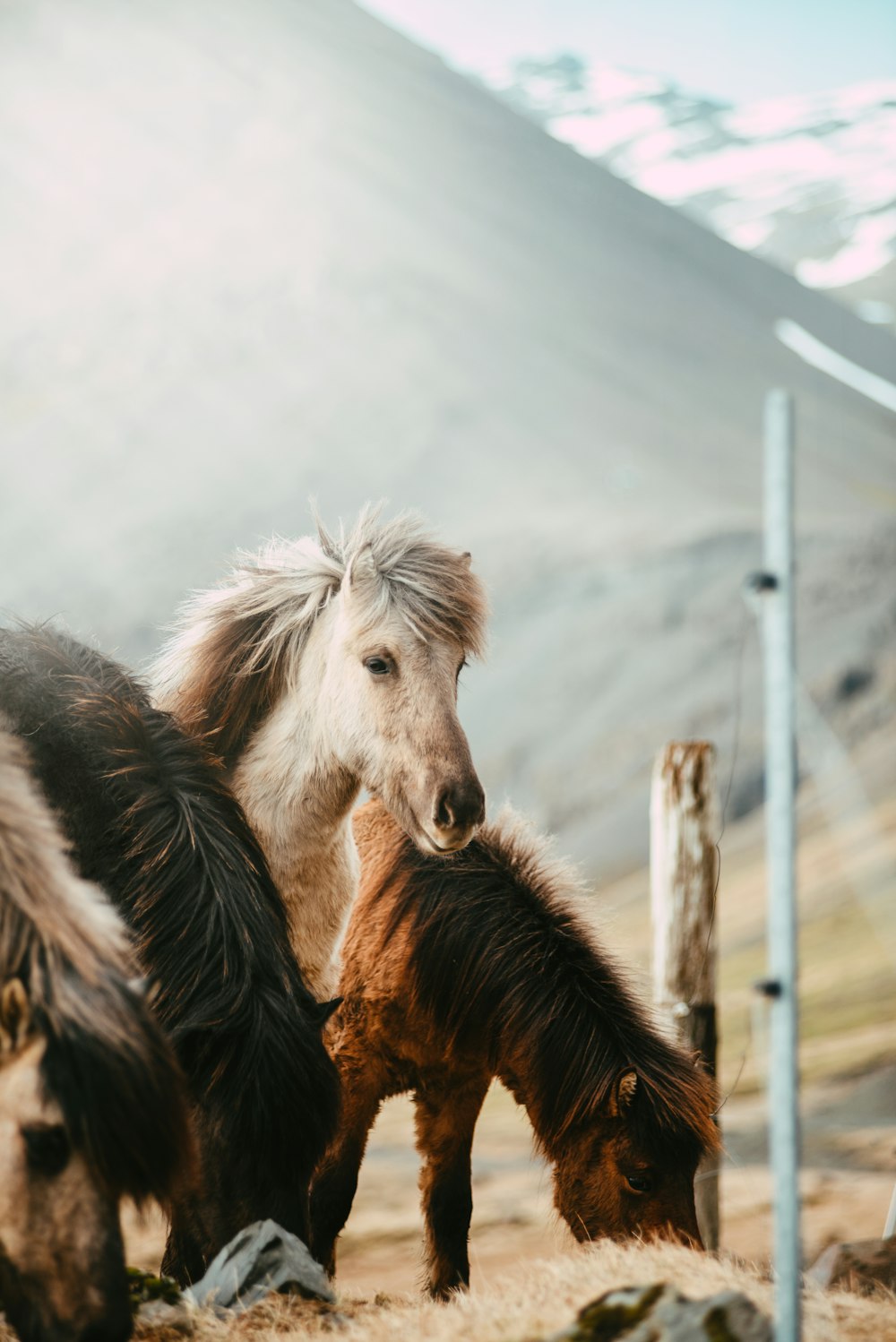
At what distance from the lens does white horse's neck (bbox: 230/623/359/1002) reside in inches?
155

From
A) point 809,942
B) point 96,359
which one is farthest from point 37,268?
point 809,942

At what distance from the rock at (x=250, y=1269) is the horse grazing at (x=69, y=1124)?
38 centimetres

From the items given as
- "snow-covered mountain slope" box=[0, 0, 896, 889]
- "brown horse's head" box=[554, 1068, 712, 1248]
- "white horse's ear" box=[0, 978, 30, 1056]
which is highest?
"snow-covered mountain slope" box=[0, 0, 896, 889]

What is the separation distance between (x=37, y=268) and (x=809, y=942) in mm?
46701

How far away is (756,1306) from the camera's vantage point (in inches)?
95.1

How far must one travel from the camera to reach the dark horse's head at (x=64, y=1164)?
7.30 ft

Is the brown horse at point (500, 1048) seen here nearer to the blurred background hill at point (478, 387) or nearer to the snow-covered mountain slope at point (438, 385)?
the blurred background hill at point (478, 387)

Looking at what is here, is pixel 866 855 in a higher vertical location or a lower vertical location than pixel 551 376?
lower

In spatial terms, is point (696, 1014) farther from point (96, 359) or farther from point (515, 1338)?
point (96, 359)

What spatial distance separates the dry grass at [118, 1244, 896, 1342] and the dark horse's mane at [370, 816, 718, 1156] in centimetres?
60

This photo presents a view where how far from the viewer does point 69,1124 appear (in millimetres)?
2236

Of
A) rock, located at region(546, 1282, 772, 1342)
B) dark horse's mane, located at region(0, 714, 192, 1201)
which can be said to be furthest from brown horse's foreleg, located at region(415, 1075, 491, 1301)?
dark horse's mane, located at region(0, 714, 192, 1201)

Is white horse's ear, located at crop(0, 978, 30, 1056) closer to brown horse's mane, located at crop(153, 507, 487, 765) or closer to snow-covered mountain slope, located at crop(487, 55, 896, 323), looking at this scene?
brown horse's mane, located at crop(153, 507, 487, 765)

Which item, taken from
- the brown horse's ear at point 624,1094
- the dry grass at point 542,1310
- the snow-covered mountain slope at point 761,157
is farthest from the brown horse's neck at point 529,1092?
the snow-covered mountain slope at point 761,157
